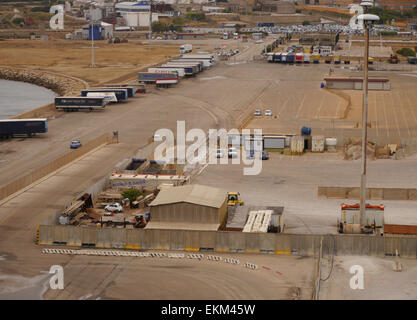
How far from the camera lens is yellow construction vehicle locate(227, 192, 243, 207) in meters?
39.8

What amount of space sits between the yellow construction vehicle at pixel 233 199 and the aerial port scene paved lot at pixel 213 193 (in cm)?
8

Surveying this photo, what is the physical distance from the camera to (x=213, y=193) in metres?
36.9

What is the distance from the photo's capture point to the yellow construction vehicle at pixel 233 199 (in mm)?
39812

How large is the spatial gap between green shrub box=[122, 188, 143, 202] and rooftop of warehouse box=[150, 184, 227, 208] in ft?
12.0

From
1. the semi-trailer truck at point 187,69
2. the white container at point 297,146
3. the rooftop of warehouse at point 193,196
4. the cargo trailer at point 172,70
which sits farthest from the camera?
the semi-trailer truck at point 187,69

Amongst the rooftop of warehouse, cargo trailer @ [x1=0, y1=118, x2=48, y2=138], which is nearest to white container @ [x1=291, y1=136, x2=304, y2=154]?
the rooftop of warehouse

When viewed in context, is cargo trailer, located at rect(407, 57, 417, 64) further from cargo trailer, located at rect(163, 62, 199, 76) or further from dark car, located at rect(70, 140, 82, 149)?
dark car, located at rect(70, 140, 82, 149)

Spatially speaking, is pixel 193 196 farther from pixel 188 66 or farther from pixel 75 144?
pixel 188 66

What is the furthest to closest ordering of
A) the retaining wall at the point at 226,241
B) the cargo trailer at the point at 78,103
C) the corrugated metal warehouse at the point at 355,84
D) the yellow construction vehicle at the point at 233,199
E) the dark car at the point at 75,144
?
1. the corrugated metal warehouse at the point at 355,84
2. the cargo trailer at the point at 78,103
3. the dark car at the point at 75,144
4. the yellow construction vehicle at the point at 233,199
5. the retaining wall at the point at 226,241

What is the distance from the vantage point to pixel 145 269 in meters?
31.0

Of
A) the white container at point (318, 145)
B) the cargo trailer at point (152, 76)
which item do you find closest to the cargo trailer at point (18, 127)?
the white container at point (318, 145)

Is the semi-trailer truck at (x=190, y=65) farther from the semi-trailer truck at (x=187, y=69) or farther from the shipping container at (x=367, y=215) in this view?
the shipping container at (x=367, y=215)

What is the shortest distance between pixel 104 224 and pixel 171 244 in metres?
4.67
